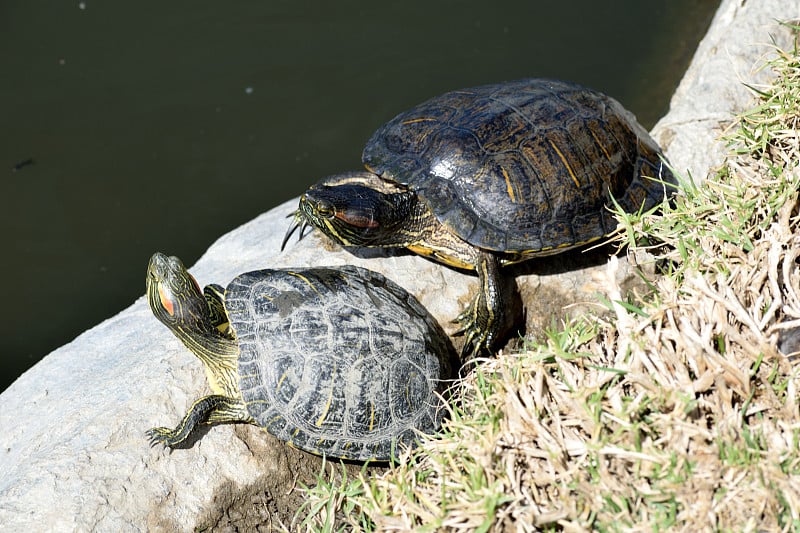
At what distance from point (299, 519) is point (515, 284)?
6.17ft

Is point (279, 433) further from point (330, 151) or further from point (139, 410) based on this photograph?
point (330, 151)

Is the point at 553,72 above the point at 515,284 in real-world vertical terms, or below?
above

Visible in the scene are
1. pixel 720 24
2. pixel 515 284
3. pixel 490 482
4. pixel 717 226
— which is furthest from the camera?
pixel 720 24

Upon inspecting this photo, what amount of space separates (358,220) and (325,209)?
0.20 m

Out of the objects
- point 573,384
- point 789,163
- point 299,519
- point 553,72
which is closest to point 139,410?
point 299,519

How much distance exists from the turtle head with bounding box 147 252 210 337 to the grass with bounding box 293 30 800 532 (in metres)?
1.17

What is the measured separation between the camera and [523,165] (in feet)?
13.3

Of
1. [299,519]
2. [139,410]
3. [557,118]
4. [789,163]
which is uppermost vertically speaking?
[557,118]

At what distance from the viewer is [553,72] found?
7.95m

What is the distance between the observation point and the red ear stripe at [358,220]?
402 centimetres

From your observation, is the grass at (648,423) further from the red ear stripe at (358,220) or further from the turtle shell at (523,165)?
the red ear stripe at (358,220)

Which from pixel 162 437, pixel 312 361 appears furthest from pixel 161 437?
pixel 312 361

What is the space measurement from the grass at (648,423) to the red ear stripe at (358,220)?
124 cm

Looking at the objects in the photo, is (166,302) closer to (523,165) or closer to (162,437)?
(162,437)
